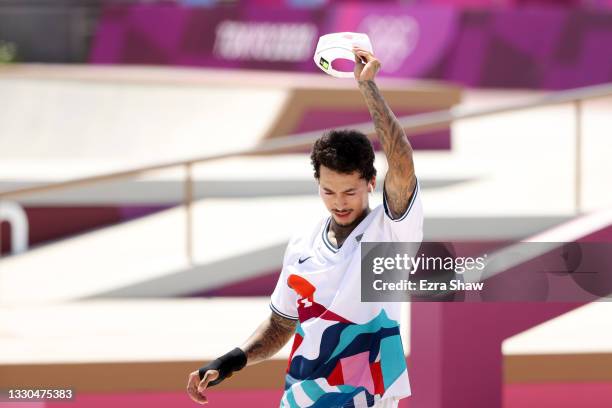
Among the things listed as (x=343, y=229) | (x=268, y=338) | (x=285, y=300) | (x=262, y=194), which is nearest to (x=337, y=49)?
(x=343, y=229)

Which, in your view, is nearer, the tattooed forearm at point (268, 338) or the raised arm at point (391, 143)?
the raised arm at point (391, 143)

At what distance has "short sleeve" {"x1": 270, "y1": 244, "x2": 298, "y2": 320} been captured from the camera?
3.51 meters

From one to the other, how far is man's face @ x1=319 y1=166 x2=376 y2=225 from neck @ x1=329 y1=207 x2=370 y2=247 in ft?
0.04

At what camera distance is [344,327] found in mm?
3320

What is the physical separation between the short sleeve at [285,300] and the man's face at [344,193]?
25cm

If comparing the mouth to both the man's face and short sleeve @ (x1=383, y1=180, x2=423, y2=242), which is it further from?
short sleeve @ (x1=383, y1=180, x2=423, y2=242)

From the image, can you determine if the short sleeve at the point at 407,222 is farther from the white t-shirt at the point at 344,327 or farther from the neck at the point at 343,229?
the neck at the point at 343,229

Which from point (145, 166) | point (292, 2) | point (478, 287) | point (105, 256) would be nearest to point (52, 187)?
point (145, 166)

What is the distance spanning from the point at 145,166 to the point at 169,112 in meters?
5.02

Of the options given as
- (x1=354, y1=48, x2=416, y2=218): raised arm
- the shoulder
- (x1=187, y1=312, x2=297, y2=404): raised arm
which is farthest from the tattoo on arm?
(x1=187, y1=312, x2=297, y2=404): raised arm

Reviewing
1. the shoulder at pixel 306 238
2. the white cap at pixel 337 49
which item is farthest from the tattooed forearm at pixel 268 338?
the white cap at pixel 337 49

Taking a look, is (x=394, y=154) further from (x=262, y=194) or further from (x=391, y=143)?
(x=262, y=194)

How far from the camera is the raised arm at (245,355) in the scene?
355 cm

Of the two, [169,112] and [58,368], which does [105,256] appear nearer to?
[58,368]
